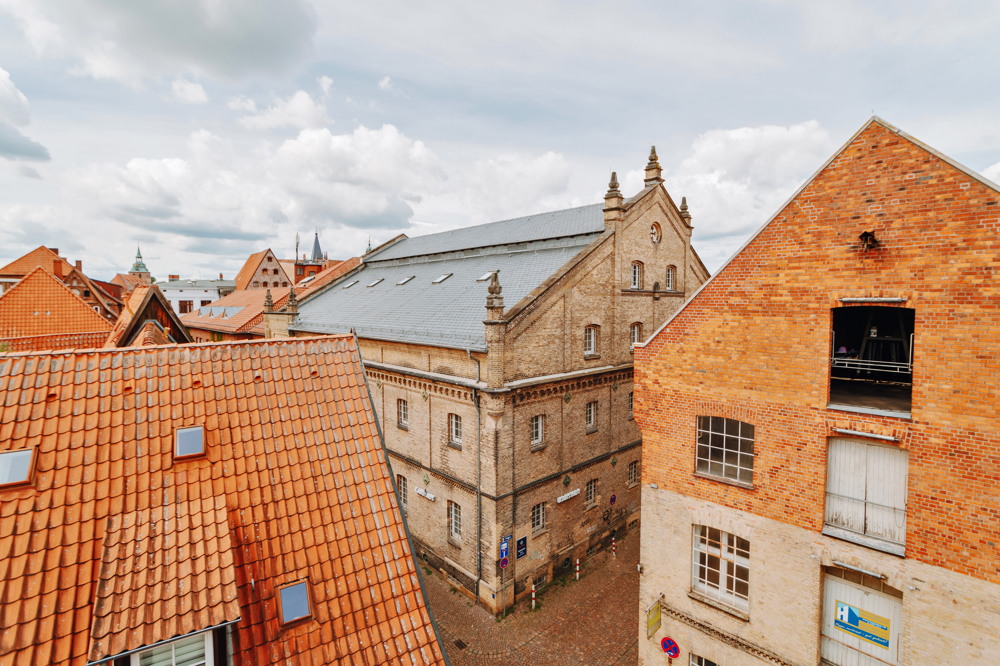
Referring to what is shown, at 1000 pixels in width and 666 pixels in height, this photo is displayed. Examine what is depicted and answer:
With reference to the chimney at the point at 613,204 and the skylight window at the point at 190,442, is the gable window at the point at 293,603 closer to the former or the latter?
the skylight window at the point at 190,442

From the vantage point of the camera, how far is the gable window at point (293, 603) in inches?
247

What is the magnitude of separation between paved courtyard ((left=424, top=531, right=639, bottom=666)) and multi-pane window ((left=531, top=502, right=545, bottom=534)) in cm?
238

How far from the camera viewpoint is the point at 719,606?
10.7 m

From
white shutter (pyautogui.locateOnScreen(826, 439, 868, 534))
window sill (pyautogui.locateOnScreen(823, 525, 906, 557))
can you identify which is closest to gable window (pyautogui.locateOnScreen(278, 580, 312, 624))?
window sill (pyautogui.locateOnScreen(823, 525, 906, 557))

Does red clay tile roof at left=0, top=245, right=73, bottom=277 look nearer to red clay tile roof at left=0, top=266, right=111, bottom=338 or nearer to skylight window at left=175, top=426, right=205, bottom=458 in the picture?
red clay tile roof at left=0, top=266, right=111, bottom=338

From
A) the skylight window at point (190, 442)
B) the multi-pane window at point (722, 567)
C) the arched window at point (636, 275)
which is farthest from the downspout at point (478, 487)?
the skylight window at point (190, 442)

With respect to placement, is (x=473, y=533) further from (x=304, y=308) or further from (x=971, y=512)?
(x=304, y=308)

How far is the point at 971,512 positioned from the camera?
7984 millimetres

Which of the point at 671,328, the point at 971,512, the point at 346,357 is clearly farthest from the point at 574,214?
A: the point at 971,512

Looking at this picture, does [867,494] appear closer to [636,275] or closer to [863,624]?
[863,624]

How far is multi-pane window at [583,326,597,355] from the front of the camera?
1973 centimetres

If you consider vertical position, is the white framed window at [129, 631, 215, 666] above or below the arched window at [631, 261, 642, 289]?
below

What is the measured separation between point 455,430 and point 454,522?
3.72 m

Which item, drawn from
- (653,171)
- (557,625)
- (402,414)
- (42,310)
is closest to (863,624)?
(557,625)
